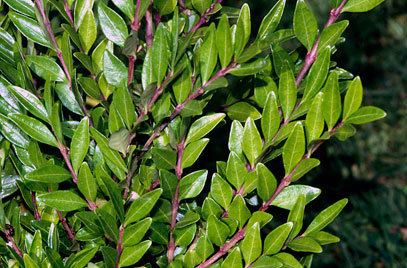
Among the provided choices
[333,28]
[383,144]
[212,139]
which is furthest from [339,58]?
[333,28]

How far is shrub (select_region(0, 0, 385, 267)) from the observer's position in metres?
0.94

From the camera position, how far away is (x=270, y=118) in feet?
3.21

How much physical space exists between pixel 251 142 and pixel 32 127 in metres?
0.29

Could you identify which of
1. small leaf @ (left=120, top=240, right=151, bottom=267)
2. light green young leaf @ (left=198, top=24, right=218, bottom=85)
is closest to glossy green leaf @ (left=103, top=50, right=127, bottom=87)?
light green young leaf @ (left=198, top=24, right=218, bottom=85)

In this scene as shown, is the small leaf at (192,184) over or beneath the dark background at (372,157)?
over

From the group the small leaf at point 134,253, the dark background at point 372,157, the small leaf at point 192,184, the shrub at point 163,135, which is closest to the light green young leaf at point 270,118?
the shrub at point 163,135

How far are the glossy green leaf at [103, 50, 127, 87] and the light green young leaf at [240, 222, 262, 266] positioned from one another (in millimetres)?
259

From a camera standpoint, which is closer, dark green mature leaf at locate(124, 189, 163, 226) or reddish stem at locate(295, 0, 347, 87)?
dark green mature leaf at locate(124, 189, 163, 226)

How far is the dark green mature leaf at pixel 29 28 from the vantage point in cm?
102

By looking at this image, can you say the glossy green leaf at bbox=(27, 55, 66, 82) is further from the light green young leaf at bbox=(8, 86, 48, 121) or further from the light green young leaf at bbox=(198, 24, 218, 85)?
the light green young leaf at bbox=(198, 24, 218, 85)

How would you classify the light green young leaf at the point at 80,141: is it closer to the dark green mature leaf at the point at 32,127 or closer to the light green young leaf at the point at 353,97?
the dark green mature leaf at the point at 32,127

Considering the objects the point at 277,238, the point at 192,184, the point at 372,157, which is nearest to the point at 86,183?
the point at 192,184

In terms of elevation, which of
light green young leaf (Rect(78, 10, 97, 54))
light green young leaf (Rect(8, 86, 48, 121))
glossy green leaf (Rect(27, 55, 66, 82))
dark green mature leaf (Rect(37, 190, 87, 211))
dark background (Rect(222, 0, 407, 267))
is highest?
light green young leaf (Rect(78, 10, 97, 54))

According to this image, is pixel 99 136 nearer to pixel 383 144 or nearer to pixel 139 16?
pixel 139 16
